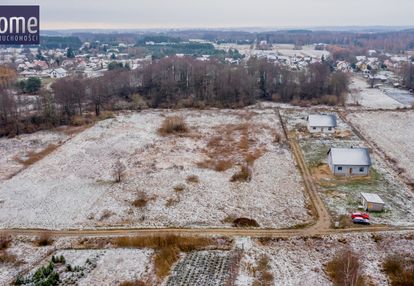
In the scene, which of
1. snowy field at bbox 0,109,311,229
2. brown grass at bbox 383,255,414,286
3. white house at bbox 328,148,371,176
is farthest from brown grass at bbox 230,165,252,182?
brown grass at bbox 383,255,414,286

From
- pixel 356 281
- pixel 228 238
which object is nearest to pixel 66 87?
pixel 228 238

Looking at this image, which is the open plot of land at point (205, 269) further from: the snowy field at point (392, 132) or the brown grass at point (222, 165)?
the snowy field at point (392, 132)

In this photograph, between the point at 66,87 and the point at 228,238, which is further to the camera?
the point at 66,87

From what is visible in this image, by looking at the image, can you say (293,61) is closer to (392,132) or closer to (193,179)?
(392,132)

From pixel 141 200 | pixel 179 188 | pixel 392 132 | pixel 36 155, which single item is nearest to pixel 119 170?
pixel 141 200

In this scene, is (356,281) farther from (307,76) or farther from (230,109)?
(307,76)
